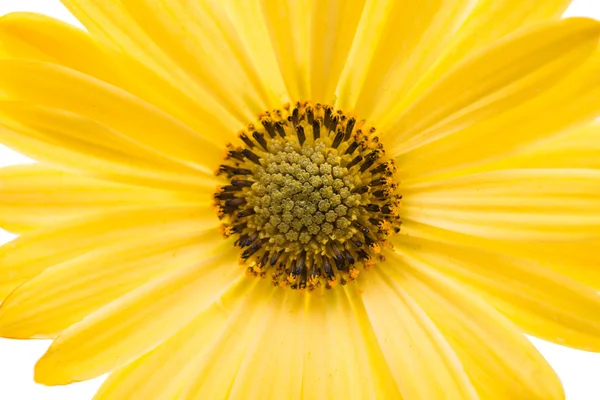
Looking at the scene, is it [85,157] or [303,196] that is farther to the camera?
[303,196]

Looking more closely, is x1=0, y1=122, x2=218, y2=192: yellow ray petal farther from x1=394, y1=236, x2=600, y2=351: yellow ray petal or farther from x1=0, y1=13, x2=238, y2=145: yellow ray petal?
x1=394, y1=236, x2=600, y2=351: yellow ray petal

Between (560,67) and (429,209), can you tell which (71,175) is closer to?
(429,209)

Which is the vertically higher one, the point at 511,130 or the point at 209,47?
the point at 209,47

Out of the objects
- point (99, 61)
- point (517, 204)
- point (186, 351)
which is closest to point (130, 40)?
point (99, 61)

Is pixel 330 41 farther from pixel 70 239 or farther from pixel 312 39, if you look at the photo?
pixel 70 239

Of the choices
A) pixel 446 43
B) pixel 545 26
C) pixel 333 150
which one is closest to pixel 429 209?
pixel 333 150

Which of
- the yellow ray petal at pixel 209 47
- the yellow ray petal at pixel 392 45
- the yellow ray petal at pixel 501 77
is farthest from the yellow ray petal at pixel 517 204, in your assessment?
the yellow ray petal at pixel 209 47

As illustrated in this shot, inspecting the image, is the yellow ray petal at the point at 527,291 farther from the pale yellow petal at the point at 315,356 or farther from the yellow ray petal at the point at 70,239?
the yellow ray petal at the point at 70,239
